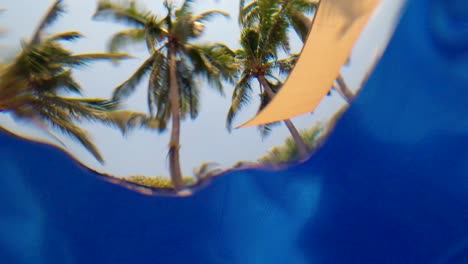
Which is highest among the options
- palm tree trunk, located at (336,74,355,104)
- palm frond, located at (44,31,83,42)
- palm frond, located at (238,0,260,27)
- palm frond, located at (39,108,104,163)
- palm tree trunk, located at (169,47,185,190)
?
palm tree trunk, located at (336,74,355,104)

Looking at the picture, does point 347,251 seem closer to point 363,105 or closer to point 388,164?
point 388,164

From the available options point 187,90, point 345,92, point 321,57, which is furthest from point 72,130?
point 321,57

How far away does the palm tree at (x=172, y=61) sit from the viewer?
8.70 meters

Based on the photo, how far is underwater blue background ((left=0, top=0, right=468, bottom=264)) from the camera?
279 cm

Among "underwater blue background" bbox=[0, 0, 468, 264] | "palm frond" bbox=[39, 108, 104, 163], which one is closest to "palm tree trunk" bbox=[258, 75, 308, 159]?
"underwater blue background" bbox=[0, 0, 468, 264]

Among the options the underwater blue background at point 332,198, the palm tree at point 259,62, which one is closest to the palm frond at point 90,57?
the palm tree at point 259,62

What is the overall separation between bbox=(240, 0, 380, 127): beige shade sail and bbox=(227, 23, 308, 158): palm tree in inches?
218

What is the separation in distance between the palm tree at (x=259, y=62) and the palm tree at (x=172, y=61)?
0.25m

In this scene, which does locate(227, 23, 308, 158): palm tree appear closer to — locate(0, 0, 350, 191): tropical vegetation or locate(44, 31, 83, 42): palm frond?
locate(0, 0, 350, 191): tropical vegetation

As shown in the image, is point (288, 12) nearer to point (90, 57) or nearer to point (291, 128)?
point (291, 128)

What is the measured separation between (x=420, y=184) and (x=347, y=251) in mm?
431

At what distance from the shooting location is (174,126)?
8.86 metres

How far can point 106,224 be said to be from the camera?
114 inches

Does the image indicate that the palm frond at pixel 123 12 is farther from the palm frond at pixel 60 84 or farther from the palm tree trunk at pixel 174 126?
the palm frond at pixel 60 84
